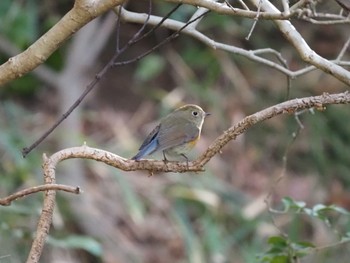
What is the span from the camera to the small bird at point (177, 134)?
2174mm

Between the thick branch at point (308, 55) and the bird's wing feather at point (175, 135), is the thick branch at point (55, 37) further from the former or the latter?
the bird's wing feather at point (175, 135)

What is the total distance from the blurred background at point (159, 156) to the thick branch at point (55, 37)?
2.19 metres

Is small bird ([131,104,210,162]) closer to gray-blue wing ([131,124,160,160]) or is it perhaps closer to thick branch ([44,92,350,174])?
gray-blue wing ([131,124,160,160])

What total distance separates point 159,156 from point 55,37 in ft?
Result: 8.81

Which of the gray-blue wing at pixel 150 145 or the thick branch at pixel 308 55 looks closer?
the thick branch at pixel 308 55

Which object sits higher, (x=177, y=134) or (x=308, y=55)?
(x=177, y=134)

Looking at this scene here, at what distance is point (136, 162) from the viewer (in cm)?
175

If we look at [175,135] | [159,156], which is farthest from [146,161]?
[159,156]

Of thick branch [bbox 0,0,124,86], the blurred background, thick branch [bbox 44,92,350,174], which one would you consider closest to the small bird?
thick branch [bbox 44,92,350,174]

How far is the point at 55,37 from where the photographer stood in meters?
1.69

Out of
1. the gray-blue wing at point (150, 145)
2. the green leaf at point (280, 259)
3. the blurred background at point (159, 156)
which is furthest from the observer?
the blurred background at point (159, 156)

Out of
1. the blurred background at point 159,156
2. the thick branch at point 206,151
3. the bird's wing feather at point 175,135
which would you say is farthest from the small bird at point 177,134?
the blurred background at point 159,156

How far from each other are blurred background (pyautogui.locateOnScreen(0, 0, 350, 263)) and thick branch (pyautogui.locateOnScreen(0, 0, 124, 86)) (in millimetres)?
2186

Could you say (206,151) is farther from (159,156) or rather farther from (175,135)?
(159,156)
